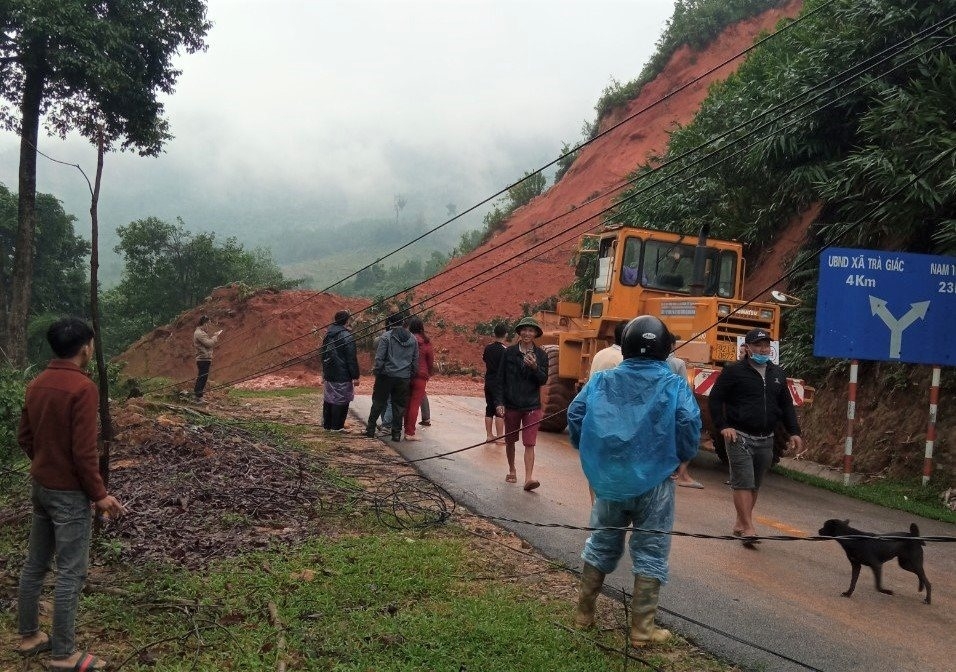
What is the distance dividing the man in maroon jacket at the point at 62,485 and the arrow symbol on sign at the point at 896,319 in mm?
9626

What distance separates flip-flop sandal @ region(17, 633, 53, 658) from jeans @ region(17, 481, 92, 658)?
3.5 inches

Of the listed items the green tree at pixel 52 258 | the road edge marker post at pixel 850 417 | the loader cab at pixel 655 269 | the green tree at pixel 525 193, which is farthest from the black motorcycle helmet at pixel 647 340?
the green tree at pixel 525 193

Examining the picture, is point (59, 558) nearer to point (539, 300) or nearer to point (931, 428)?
point (931, 428)

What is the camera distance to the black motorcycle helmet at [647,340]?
4277 millimetres

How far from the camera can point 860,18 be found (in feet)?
50.3

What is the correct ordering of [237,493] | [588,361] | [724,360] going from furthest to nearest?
[588,361] → [724,360] → [237,493]

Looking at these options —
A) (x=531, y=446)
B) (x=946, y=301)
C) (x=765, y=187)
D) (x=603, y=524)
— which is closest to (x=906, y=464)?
(x=946, y=301)

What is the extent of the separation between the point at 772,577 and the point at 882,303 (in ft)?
19.7

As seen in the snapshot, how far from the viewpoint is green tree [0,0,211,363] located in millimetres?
16391

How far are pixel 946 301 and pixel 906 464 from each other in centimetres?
232

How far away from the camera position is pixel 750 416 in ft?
21.1

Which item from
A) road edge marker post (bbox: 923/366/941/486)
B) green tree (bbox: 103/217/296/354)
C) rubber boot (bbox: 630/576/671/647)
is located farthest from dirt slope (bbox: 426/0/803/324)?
rubber boot (bbox: 630/576/671/647)

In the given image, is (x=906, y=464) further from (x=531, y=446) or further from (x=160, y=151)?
(x=160, y=151)

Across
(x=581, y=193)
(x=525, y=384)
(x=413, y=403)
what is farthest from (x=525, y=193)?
(x=525, y=384)
